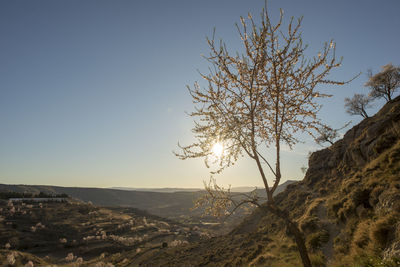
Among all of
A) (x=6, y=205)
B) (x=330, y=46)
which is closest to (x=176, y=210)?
(x=6, y=205)

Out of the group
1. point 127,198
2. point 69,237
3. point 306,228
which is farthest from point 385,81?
point 127,198

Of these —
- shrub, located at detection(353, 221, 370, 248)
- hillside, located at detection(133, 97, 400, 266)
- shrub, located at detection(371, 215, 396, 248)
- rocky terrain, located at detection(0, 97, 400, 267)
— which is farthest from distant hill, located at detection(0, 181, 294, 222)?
shrub, located at detection(371, 215, 396, 248)

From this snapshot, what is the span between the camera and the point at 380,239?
8.14m

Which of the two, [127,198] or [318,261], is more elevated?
[318,261]

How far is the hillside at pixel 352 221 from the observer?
8.42 meters

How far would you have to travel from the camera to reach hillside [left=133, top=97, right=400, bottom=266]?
332 inches

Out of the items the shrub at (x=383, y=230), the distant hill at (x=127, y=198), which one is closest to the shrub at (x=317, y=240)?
the shrub at (x=383, y=230)

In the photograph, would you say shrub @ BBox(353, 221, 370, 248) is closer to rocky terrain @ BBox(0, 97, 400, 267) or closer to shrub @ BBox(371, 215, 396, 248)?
rocky terrain @ BBox(0, 97, 400, 267)

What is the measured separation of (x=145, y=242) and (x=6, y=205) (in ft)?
140

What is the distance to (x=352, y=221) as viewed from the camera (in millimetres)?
12609

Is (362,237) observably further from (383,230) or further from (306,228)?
(306,228)

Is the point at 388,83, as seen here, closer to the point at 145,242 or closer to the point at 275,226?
the point at 275,226

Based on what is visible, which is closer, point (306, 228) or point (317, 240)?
point (317, 240)

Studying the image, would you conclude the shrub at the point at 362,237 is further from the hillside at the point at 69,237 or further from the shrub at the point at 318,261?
the hillside at the point at 69,237
